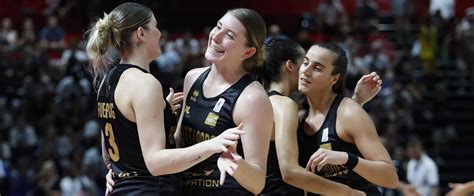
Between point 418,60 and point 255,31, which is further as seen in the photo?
point 418,60

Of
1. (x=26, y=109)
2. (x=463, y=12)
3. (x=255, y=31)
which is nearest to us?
(x=255, y=31)

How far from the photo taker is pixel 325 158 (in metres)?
4.13

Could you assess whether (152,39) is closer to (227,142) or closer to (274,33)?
(227,142)

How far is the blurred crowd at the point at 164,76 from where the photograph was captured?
12219mm

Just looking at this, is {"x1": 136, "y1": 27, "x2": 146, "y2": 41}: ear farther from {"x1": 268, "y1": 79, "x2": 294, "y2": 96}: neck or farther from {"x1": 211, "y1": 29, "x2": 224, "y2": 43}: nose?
{"x1": 268, "y1": 79, "x2": 294, "y2": 96}: neck

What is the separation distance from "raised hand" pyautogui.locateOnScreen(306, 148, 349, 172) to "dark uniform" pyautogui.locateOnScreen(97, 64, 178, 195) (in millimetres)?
730

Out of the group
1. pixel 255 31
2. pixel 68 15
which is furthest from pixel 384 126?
pixel 255 31

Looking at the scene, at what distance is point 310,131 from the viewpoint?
188 inches

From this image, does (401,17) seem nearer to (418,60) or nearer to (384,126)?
(418,60)

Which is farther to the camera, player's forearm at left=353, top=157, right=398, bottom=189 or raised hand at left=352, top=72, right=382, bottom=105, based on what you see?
raised hand at left=352, top=72, right=382, bottom=105

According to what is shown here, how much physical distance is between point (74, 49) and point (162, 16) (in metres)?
4.01

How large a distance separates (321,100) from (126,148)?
57.2 inches

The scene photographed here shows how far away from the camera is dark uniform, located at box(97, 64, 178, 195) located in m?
3.78

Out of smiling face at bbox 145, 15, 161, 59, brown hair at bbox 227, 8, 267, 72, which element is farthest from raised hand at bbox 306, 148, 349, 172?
smiling face at bbox 145, 15, 161, 59
